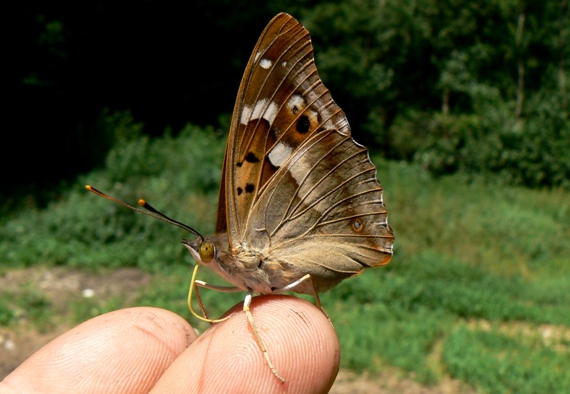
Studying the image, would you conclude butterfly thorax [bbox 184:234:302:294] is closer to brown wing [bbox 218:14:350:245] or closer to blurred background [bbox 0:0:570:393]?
brown wing [bbox 218:14:350:245]

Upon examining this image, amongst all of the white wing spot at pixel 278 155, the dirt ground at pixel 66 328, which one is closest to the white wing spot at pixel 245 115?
the white wing spot at pixel 278 155

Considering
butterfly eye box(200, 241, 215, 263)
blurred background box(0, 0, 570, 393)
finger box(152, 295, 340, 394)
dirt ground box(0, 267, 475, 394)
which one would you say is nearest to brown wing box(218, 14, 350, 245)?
butterfly eye box(200, 241, 215, 263)

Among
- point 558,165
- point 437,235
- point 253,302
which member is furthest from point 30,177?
point 558,165

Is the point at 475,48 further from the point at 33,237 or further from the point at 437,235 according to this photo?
the point at 33,237

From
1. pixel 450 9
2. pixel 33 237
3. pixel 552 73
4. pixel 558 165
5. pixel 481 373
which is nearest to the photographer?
pixel 481 373

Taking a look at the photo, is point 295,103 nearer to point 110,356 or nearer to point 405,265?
point 110,356
